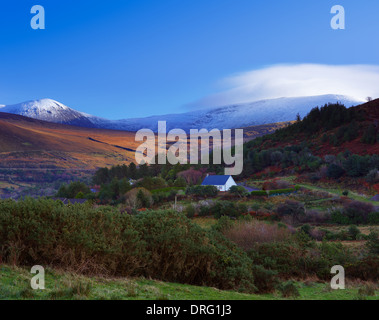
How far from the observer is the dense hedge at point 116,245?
8727 millimetres

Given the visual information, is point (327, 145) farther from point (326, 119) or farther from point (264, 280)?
point (264, 280)

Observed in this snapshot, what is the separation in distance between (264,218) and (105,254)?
77.8 ft

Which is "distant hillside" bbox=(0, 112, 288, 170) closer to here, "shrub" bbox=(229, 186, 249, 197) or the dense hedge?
"shrub" bbox=(229, 186, 249, 197)

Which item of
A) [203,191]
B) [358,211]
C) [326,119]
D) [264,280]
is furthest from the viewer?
[326,119]

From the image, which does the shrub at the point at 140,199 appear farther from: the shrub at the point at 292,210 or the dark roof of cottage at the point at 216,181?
the shrub at the point at 292,210

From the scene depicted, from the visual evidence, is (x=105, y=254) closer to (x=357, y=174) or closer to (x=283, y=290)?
(x=283, y=290)

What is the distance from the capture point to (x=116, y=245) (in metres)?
9.49

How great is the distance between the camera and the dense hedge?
344 inches

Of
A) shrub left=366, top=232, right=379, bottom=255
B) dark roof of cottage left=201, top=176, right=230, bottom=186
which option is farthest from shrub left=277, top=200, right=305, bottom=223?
dark roof of cottage left=201, top=176, right=230, bottom=186

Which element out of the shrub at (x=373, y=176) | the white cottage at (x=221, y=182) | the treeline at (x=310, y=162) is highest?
the treeline at (x=310, y=162)

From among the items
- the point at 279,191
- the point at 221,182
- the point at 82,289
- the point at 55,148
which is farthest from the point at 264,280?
the point at 55,148

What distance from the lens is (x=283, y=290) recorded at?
10758 mm

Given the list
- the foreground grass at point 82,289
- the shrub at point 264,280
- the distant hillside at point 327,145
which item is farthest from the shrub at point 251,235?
the distant hillside at point 327,145
